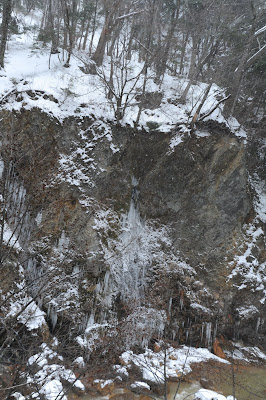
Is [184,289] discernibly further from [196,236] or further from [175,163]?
[175,163]

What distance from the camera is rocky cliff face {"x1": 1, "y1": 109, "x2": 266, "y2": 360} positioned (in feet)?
34.9

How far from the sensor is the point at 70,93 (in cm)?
1245

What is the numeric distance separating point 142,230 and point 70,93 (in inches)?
261

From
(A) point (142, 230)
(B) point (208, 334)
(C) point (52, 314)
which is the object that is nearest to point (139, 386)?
(C) point (52, 314)

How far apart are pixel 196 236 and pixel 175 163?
335 centimetres

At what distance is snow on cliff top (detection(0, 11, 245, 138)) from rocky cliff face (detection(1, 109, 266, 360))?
0.54 meters

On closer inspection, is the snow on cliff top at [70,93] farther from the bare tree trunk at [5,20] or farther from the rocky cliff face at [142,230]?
the bare tree trunk at [5,20]

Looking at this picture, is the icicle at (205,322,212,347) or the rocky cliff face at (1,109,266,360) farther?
the icicle at (205,322,212,347)

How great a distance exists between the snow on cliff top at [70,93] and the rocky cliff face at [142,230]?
0.54m

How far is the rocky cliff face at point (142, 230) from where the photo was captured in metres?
10.6

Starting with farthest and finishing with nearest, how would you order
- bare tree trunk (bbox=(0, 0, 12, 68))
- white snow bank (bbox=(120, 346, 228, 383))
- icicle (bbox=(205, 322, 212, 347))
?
1. bare tree trunk (bbox=(0, 0, 12, 68))
2. icicle (bbox=(205, 322, 212, 347))
3. white snow bank (bbox=(120, 346, 228, 383))

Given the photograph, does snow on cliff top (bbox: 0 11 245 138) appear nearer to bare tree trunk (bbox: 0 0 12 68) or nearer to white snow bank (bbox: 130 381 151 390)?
bare tree trunk (bbox: 0 0 12 68)

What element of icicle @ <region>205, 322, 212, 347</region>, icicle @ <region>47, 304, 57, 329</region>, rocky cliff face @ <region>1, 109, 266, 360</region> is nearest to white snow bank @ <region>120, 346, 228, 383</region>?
icicle @ <region>205, 322, 212, 347</region>

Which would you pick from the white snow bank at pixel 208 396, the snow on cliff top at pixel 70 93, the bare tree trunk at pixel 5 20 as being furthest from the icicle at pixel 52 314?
the bare tree trunk at pixel 5 20
